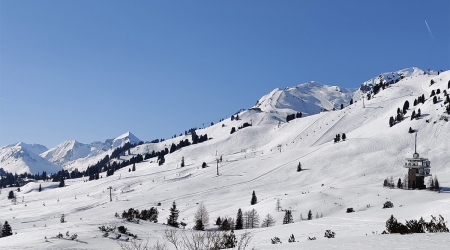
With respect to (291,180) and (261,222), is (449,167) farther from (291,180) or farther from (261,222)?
(261,222)

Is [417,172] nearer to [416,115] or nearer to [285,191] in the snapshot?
[285,191]

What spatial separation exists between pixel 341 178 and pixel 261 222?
5032 cm

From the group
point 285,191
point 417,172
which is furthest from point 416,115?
point 285,191

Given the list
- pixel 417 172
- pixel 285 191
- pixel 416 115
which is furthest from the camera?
pixel 416 115

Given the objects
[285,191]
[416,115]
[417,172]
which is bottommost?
[285,191]

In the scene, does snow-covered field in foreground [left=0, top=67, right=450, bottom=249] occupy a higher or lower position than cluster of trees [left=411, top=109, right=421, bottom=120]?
lower

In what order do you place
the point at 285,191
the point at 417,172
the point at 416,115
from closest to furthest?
the point at 417,172
the point at 285,191
the point at 416,115

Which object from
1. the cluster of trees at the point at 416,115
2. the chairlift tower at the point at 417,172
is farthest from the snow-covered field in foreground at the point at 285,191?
the chairlift tower at the point at 417,172

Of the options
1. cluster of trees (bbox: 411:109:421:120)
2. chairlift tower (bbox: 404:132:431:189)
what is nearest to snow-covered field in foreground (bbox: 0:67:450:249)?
cluster of trees (bbox: 411:109:421:120)

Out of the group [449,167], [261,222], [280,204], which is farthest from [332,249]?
[449,167]

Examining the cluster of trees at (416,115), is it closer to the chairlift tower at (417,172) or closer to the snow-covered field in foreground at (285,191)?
the snow-covered field in foreground at (285,191)

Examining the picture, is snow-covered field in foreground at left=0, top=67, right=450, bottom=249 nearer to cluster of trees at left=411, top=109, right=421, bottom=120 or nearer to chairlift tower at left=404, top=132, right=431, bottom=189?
cluster of trees at left=411, top=109, right=421, bottom=120

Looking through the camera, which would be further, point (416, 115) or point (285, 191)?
point (416, 115)

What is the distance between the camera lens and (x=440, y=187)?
81938 millimetres
